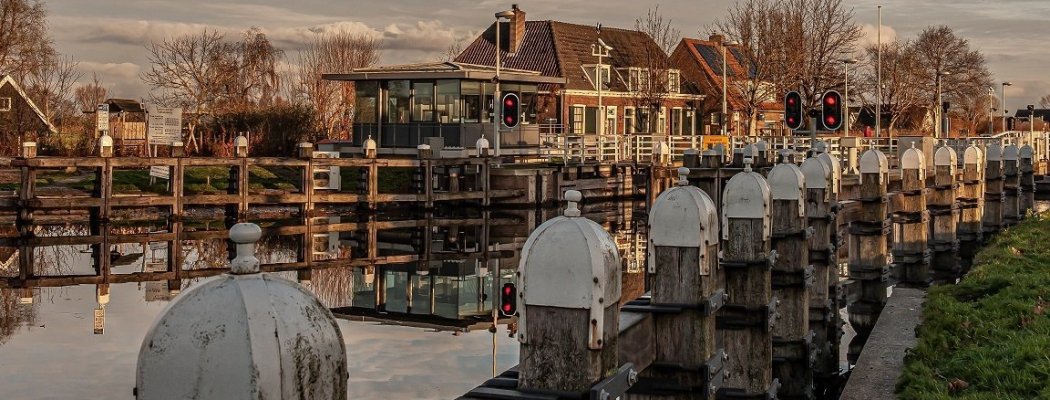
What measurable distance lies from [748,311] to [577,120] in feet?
177

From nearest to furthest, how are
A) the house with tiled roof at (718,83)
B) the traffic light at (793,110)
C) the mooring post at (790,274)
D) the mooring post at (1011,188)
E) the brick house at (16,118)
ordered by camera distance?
the mooring post at (790,274)
the traffic light at (793,110)
the mooring post at (1011,188)
the brick house at (16,118)
the house with tiled roof at (718,83)

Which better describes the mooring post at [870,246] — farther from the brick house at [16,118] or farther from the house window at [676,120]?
the house window at [676,120]

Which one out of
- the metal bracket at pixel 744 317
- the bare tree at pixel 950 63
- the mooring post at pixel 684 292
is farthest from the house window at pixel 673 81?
the mooring post at pixel 684 292

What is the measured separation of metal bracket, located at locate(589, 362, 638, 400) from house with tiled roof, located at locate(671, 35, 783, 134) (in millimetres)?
60717

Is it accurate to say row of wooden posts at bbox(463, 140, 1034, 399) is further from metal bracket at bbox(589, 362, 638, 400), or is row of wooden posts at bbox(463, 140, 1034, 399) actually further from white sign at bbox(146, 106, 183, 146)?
white sign at bbox(146, 106, 183, 146)

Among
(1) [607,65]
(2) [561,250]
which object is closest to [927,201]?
(2) [561,250]

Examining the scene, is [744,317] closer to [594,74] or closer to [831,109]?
[831,109]

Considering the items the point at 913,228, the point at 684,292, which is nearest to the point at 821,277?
the point at 913,228

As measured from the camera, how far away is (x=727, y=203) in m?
8.05

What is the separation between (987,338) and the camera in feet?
31.2

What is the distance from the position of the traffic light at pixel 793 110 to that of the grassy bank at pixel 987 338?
8.68 feet

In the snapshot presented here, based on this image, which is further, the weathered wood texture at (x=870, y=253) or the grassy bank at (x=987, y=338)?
the weathered wood texture at (x=870, y=253)

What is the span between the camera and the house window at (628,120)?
65062 millimetres

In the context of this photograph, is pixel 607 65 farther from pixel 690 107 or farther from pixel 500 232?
pixel 500 232
